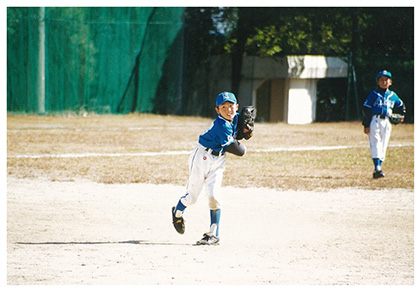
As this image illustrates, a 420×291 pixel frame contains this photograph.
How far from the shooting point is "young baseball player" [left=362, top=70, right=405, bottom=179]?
37.4 feet

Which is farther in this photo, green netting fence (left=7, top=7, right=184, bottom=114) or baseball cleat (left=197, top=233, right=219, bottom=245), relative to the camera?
green netting fence (left=7, top=7, right=184, bottom=114)

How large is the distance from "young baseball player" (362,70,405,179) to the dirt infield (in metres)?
1.30

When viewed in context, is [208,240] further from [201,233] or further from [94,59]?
[94,59]

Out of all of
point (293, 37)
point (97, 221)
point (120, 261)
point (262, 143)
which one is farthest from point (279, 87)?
point (120, 261)

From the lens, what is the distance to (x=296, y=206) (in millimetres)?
8992

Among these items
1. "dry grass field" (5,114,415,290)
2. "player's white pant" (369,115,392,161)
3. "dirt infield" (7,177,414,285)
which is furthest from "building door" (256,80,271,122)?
"dirt infield" (7,177,414,285)

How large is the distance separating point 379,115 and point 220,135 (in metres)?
6.10

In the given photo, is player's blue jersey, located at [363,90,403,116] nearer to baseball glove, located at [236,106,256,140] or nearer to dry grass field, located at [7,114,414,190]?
dry grass field, located at [7,114,414,190]

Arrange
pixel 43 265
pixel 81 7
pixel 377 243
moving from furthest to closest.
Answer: pixel 81 7 → pixel 377 243 → pixel 43 265

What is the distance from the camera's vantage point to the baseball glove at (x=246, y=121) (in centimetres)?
636

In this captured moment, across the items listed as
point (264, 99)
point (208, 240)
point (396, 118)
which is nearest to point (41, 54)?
point (264, 99)

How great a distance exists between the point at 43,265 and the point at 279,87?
19.0 m

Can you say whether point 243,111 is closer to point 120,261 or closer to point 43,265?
point 120,261

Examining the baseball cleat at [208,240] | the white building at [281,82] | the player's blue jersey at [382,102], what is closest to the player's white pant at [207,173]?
the baseball cleat at [208,240]
